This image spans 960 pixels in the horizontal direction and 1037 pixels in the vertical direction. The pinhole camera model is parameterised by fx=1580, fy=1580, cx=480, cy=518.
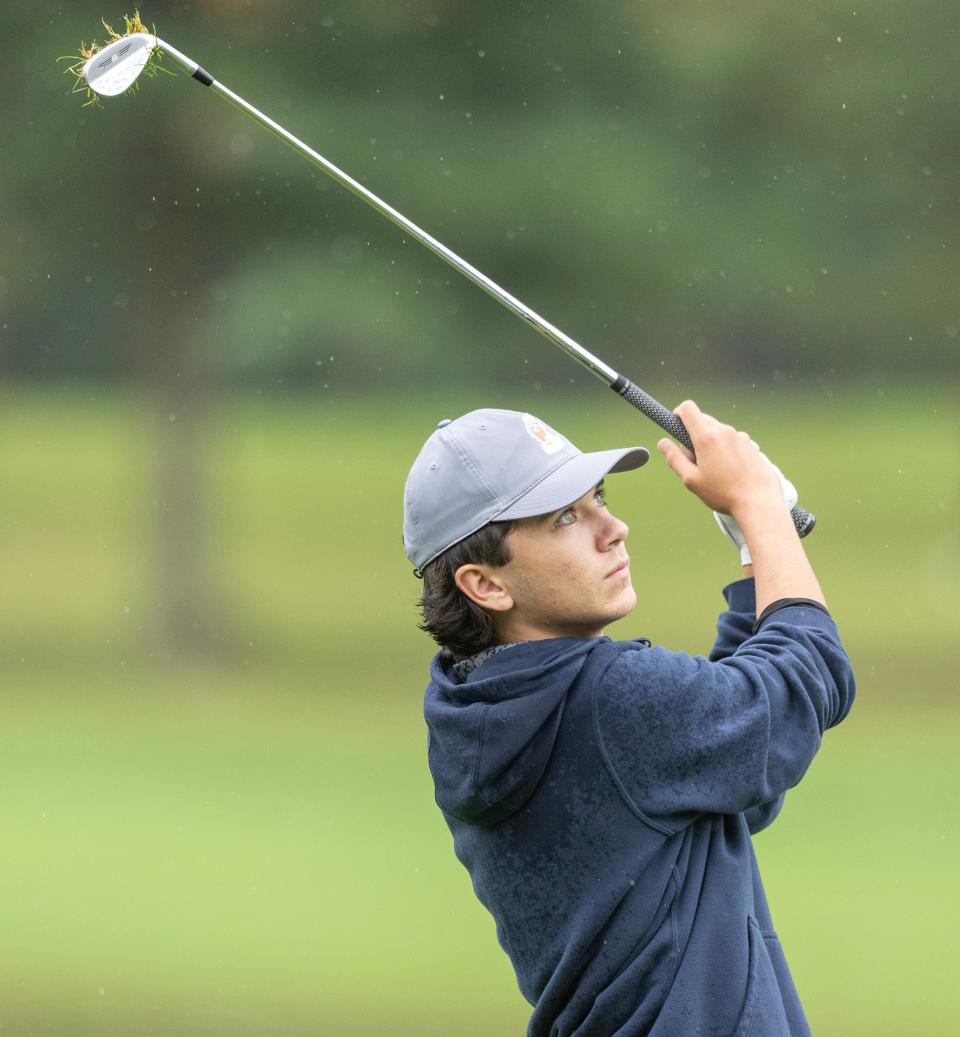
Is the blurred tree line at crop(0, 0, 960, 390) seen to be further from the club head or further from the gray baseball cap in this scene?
the gray baseball cap

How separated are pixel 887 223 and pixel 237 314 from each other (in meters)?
3.00

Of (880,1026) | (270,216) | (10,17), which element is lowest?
(880,1026)

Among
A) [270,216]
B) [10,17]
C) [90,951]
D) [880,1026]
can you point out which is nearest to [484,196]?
[270,216]

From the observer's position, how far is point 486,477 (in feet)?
3.44

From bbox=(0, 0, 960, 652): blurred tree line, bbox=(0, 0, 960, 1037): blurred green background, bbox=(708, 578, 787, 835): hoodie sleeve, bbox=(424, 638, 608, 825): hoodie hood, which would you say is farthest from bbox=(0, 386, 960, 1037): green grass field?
bbox=(424, 638, 608, 825): hoodie hood

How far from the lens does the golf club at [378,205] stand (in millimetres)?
1143

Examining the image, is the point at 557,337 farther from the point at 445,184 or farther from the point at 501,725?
the point at 445,184

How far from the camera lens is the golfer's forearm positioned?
3.42 ft

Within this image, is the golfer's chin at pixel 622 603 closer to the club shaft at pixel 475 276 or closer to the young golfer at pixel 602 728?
the young golfer at pixel 602 728

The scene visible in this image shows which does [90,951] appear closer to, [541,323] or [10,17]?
[541,323]

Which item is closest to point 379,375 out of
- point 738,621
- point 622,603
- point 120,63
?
point 120,63

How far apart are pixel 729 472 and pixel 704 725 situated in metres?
0.19

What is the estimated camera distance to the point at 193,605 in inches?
273

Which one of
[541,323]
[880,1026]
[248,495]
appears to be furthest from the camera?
[248,495]
